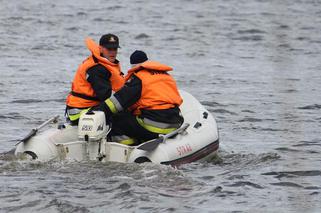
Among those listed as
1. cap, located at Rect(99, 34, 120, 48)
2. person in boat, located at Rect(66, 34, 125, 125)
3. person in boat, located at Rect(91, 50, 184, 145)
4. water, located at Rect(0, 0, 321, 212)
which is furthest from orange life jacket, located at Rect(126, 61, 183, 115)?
water, located at Rect(0, 0, 321, 212)

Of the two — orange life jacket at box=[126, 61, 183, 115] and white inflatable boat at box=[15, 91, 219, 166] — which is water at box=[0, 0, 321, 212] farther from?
orange life jacket at box=[126, 61, 183, 115]

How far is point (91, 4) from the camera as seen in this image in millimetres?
26156

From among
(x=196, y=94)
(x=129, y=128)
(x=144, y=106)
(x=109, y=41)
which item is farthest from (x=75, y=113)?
(x=196, y=94)

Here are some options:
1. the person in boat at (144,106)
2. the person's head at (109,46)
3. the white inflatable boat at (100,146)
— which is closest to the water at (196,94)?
the white inflatable boat at (100,146)

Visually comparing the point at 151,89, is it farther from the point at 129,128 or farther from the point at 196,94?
the point at 196,94

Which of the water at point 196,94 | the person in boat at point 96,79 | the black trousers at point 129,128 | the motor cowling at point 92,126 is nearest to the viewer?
the water at point 196,94

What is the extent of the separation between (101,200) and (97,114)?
1.35 metres

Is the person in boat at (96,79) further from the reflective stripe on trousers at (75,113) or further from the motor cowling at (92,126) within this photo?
the motor cowling at (92,126)

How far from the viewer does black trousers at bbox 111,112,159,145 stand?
9.05 m

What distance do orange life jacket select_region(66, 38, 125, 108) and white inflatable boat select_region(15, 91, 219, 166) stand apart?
0.97ft

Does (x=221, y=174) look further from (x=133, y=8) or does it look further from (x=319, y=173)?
(x=133, y=8)

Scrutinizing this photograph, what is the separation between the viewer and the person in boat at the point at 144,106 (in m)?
8.97

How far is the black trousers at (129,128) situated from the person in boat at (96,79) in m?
0.29

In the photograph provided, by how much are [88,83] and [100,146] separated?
0.75 meters
